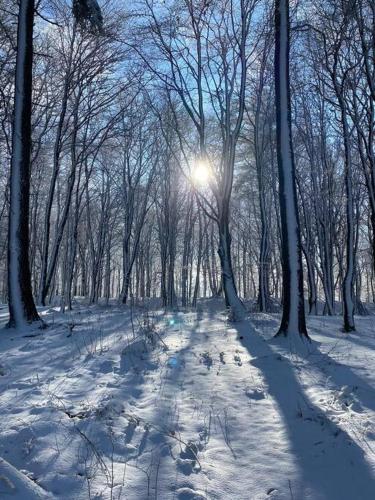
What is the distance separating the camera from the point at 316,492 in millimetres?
2984

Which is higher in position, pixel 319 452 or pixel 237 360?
pixel 237 360

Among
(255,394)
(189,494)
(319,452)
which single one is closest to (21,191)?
(255,394)

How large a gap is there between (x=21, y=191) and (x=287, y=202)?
539 cm

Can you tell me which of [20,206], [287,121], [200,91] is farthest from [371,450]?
[200,91]

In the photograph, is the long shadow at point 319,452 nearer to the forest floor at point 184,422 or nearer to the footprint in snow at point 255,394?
the forest floor at point 184,422

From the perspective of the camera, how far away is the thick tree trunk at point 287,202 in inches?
305

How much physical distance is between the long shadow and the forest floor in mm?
11

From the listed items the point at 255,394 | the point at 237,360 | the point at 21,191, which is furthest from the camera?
the point at 21,191

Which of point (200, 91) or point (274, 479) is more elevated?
point (200, 91)

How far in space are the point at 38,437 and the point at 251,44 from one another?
12.5m

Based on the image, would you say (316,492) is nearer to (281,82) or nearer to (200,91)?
(281,82)

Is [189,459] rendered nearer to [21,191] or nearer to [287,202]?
[287,202]

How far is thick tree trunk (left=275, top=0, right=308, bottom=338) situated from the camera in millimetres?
7738

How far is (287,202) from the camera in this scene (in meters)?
8.05
